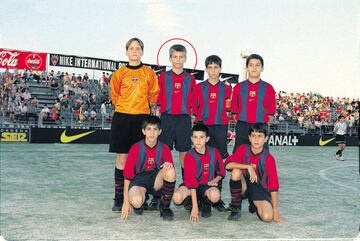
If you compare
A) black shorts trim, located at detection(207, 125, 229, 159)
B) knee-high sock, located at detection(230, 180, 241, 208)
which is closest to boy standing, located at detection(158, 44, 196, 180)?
black shorts trim, located at detection(207, 125, 229, 159)

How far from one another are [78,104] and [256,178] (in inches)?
703

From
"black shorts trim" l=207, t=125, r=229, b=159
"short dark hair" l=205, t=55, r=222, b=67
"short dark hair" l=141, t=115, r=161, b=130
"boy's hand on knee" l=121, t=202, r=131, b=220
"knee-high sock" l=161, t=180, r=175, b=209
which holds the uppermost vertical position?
"short dark hair" l=205, t=55, r=222, b=67

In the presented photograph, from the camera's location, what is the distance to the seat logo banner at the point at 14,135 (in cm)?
1697

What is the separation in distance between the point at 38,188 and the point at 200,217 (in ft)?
10.2

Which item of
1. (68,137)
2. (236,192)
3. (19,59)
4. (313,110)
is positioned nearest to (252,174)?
(236,192)

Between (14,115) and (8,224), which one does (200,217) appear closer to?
(8,224)

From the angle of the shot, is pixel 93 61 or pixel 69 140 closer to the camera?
pixel 69 140

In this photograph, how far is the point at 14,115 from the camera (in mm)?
18547

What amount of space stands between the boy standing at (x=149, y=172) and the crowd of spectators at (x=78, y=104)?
14505 millimetres

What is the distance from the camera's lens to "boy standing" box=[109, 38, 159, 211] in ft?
16.7

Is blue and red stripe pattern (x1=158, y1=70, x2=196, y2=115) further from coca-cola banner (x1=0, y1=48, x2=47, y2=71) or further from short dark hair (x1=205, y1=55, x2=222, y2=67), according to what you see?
coca-cola banner (x1=0, y1=48, x2=47, y2=71)

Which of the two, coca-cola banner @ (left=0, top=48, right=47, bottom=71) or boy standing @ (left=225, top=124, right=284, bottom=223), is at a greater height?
coca-cola banner @ (left=0, top=48, right=47, bottom=71)

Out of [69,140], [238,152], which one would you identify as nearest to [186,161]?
[238,152]

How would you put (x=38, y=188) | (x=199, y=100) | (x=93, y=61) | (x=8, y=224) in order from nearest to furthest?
(x=8, y=224) → (x=199, y=100) → (x=38, y=188) → (x=93, y=61)
